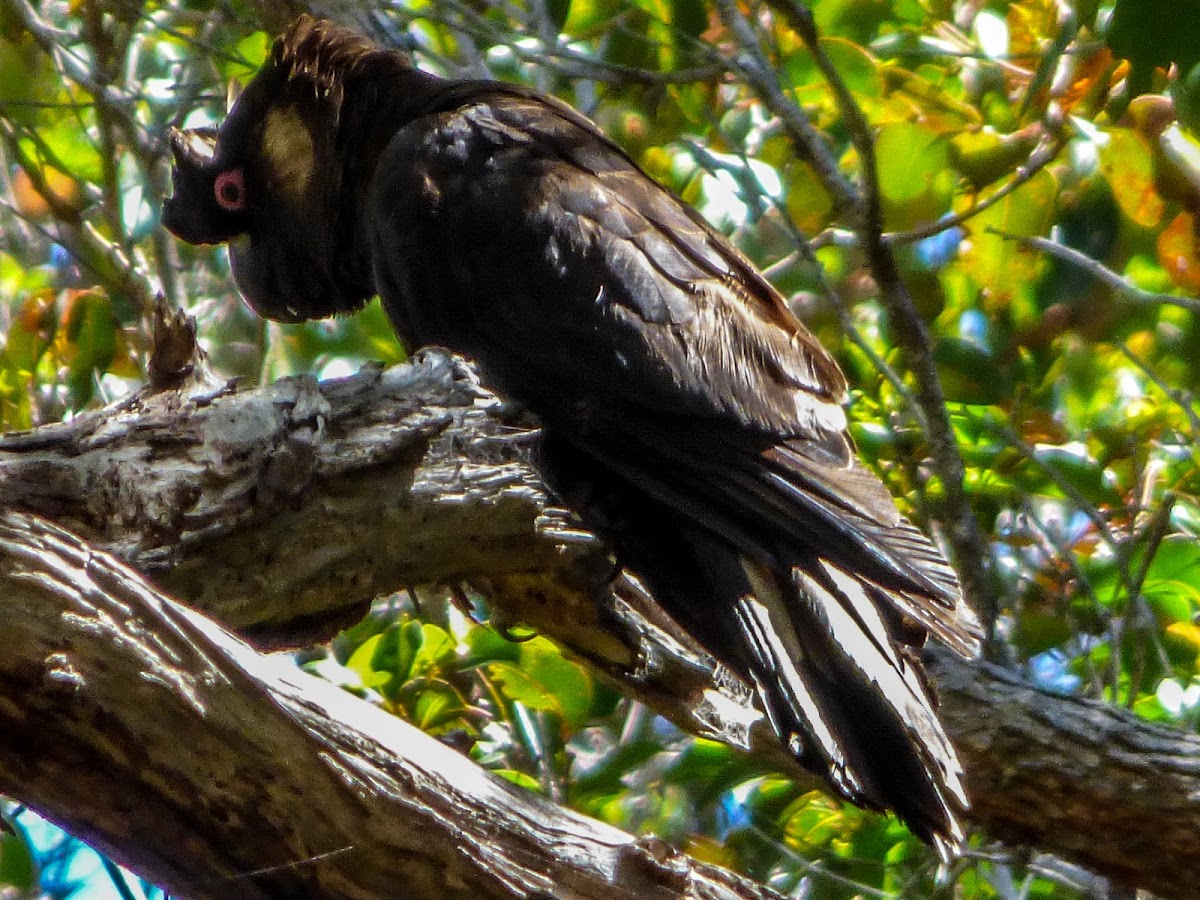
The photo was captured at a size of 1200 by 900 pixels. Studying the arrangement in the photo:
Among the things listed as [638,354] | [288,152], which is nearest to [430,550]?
[638,354]

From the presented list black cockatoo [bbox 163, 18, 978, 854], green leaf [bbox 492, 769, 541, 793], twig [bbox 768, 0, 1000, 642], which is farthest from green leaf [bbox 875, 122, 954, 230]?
green leaf [bbox 492, 769, 541, 793]

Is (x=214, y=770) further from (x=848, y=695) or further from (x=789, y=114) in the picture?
(x=789, y=114)

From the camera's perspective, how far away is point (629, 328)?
257cm

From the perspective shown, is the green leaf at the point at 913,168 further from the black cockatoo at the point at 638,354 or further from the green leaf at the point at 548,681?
the green leaf at the point at 548,681

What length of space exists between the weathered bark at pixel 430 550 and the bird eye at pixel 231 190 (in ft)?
4.01

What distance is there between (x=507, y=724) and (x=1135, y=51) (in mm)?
2233

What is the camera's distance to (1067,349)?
3.82 metres

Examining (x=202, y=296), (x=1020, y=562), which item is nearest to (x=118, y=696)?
(x=1020, y=562)

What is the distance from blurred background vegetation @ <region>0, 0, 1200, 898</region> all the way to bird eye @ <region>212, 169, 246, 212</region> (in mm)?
418

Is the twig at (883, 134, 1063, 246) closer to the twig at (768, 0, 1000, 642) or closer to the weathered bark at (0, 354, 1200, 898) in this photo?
the twig at (768, 0, 1000, 642)

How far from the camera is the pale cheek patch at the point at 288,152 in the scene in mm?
3484

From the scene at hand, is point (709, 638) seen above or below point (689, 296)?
below

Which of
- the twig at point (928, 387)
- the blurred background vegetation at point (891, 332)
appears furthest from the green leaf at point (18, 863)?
the twig at point (928, 387)

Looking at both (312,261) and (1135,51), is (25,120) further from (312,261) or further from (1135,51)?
(1135,51)
